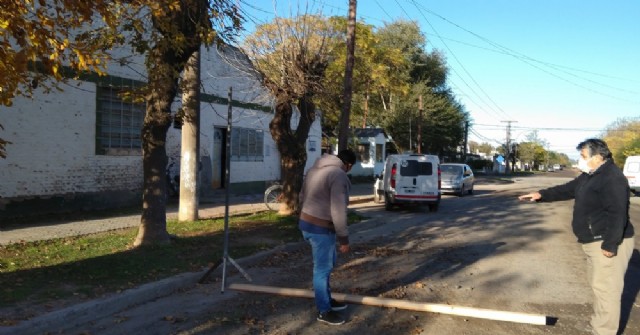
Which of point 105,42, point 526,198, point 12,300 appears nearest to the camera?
point 12,300

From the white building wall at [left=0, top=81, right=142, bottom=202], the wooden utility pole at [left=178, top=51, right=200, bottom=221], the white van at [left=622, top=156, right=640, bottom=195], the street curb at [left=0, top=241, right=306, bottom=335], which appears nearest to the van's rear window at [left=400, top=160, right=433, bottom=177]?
the wooden utility pole at [left=178, top=51, right=200, bottom=221]

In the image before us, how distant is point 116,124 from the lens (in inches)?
555

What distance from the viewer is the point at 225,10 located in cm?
912

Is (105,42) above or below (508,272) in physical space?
above

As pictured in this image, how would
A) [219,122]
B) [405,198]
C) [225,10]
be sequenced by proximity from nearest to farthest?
[225,10] → [405,198] → [219,122]

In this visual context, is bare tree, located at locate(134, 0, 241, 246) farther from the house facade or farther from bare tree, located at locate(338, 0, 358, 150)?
bare tree, located at locate(338, 0, 358, 150)

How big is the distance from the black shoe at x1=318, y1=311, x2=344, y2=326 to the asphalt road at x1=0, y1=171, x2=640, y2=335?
0.23 feet

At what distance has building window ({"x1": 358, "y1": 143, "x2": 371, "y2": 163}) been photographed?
123 ft

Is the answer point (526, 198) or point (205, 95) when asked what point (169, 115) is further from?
point (205, 95)

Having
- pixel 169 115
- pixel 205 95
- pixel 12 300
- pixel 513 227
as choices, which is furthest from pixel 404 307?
pixel 205 95

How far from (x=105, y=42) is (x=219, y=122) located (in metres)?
11.2

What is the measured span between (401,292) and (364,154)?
3129cm

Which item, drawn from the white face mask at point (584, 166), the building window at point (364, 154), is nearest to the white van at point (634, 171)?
the building window at point (364, 154)

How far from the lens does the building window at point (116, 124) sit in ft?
44.4
